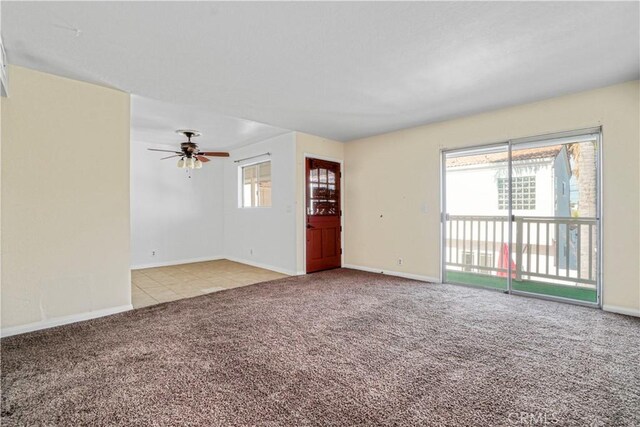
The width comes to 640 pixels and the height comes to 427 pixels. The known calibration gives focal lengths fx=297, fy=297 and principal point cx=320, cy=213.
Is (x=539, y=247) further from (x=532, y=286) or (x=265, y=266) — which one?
(x=265, y=266)

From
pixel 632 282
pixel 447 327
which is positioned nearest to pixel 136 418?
pixel 447 327

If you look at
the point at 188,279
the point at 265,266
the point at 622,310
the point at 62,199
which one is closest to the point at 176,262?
the point at 188,279

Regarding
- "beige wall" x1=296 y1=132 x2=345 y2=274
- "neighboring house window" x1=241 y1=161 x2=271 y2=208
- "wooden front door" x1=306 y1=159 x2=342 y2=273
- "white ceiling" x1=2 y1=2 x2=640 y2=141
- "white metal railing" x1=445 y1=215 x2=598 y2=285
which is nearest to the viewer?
"white ceiling" x1=2 y1=2 x2=640 y2=141

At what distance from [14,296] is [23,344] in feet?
1.77

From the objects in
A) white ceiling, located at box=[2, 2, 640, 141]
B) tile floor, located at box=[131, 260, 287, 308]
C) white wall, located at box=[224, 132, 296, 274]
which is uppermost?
white ceiling, located at box=[2, 2, 640, 141]

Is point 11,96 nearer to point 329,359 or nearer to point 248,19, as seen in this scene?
point 248,19

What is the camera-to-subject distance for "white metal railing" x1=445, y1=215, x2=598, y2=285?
14.3 feet

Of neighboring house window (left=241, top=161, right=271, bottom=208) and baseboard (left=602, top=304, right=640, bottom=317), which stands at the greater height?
neighboring house window (left=241, top=161, right=271, bottom=208)

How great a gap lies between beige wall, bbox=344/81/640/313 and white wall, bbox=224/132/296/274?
1327 mm

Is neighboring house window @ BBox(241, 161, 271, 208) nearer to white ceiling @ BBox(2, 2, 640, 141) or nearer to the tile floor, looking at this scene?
the tile floor

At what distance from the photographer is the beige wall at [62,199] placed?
2.88 m

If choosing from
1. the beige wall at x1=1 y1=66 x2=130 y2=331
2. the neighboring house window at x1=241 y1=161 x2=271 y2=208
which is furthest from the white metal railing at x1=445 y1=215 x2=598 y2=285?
the beige wall at x1=1 y1=66 x2=130 y2=331

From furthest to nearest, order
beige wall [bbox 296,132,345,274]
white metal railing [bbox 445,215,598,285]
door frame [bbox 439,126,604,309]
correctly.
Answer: beige wall [bbox 296,132,345,274], white metal railing [bbox 445,215,598,285], door frame [bbox 439,126,604,309]

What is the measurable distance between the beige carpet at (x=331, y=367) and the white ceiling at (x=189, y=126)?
268cm
